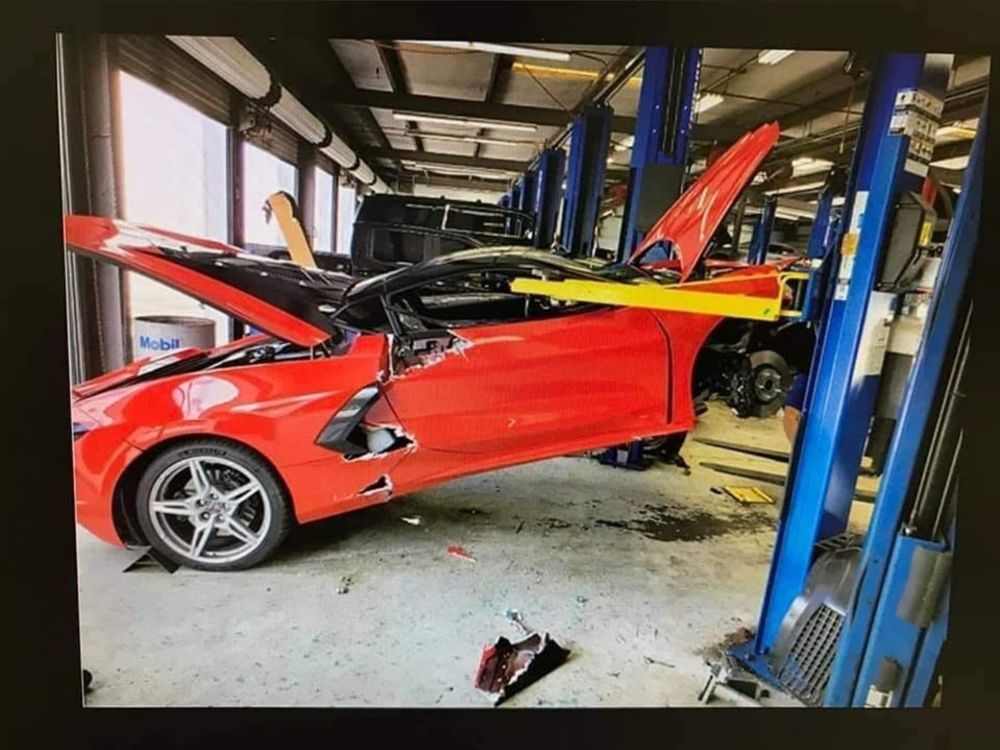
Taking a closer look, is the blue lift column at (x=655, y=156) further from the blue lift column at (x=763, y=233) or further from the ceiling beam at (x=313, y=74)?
the ceiling beam at (x=313, y=74)

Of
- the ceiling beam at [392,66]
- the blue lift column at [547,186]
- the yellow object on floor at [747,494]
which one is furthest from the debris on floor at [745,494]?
the ceiling beam at [392,66]

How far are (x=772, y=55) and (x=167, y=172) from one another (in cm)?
114

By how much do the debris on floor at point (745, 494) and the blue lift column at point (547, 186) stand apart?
92 cm

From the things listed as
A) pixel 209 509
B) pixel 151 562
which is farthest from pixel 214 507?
pixel 151 562

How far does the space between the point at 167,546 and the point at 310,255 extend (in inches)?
27.8

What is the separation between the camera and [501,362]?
124 cm

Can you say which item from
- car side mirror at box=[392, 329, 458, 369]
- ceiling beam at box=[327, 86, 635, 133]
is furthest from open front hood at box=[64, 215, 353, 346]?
ceiling beam at box=[327, 86, 635, 133]

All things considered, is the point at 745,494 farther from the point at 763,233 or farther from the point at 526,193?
the point at 526,193

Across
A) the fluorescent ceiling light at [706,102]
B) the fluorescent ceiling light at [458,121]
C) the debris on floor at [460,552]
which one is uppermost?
the fluorescent ceiling light at [706,102]

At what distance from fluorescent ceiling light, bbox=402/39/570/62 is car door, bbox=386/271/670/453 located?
1.51 feet

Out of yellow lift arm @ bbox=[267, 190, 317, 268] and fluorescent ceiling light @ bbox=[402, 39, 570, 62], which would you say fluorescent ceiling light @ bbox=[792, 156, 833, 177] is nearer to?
fluorescent ceiling light @ bbox=[402, 39, 570, 62]

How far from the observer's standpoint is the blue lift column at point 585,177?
4.99ft

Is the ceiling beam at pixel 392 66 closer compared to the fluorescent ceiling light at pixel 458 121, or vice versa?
the ceiling beam at pixel 392 66

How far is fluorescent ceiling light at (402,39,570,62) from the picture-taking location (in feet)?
2.90
